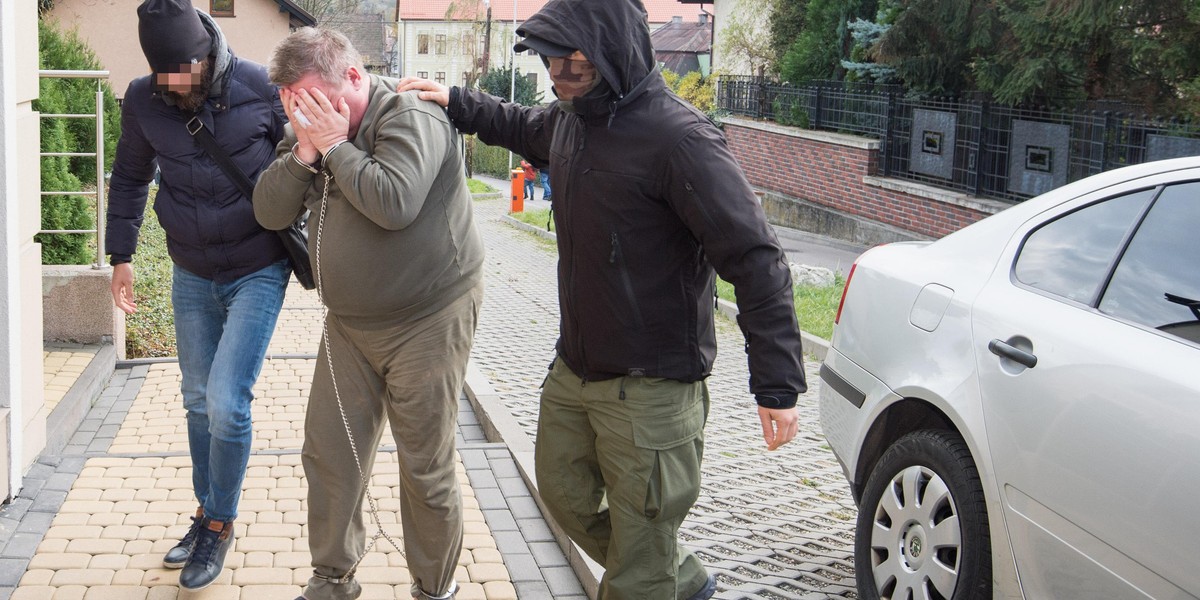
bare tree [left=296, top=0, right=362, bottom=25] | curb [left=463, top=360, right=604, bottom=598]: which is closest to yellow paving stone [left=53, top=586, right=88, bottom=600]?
curb [left=463, top=360, right=604, bottom=598]

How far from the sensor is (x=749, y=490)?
5863mm

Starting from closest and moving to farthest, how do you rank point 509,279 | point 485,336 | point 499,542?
1. point 499,542
2. point 485,336
3. point 509,279

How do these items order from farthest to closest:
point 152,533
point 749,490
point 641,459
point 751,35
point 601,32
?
point 751,35 → point 749,490 → point 152,533 → point 641,459 → point 601,32

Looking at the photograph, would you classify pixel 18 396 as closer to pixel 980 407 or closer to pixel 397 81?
pixel 397 81

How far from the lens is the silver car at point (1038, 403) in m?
2.86

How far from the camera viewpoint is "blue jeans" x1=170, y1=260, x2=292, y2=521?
3947mm

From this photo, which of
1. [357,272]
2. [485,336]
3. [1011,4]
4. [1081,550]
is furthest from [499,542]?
[1011,4]

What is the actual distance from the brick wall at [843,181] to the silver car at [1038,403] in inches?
542

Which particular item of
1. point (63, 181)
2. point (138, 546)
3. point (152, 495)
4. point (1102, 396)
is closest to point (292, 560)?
point (138, 546)

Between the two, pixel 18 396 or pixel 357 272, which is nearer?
pixel 357 272

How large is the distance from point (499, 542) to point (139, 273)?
20.1 ft

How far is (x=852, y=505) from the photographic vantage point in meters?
5.74

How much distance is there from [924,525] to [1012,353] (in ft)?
1.99

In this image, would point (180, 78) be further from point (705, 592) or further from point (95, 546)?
point (705, 592)
